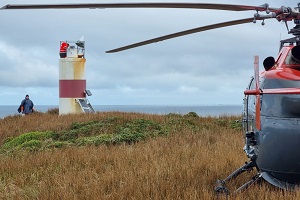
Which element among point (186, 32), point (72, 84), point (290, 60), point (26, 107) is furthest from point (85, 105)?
point (290, 60)

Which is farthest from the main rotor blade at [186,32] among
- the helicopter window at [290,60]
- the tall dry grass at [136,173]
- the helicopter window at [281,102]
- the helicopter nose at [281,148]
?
the tall dry grass at [136,173]

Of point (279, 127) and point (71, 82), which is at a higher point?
point (71, 82)

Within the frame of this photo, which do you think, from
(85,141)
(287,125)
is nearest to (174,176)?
(287,125)

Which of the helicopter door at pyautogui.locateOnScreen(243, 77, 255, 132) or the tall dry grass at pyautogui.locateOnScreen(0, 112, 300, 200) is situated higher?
the helicopter door at pyautogui.locateOnScreen(243, 77, 255, 132)

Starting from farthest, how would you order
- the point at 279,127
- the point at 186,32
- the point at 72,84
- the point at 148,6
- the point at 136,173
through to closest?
the point at 72,84 → the point at 136,173 → the point at 186,32 → the point at 279,127 → the point at 148,6

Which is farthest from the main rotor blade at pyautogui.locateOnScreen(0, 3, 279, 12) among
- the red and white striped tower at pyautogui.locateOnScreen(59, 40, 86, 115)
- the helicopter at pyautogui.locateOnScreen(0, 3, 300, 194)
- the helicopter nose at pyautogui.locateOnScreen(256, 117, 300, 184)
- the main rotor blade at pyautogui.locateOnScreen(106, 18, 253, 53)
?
the red and white striped tower at pyautogui.locateOnScreen(59, 40, 86, 115)

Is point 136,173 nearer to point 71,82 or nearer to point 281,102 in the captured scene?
point 281,102

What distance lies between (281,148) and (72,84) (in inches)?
696

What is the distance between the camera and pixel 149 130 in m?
14.0

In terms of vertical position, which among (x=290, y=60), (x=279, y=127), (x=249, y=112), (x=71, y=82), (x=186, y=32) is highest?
(x=71, y=82)

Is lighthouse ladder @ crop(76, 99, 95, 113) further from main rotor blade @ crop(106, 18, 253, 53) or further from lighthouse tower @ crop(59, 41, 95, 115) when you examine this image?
main rotor blade @ crop(106, 18, 253, 53)

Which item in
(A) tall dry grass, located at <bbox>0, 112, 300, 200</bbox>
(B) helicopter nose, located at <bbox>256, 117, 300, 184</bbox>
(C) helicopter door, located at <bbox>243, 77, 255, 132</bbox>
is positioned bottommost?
(A) tall dry grass, located at <bbox>0, 112, 300, 200</bbox>

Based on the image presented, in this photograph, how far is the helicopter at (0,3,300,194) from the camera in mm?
4746

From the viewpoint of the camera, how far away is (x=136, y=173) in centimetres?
706
